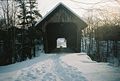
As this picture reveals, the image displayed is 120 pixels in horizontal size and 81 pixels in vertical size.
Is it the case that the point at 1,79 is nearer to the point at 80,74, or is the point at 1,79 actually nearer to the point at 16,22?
the point at 80,74

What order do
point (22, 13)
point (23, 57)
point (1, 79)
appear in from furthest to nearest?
point (22, 13), point (23, 57), point (1, 79)

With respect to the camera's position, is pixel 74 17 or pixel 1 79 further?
pixel 74 17

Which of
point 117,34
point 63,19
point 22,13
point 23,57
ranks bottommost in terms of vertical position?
point 23,57

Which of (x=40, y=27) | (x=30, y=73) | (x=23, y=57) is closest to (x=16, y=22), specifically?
(x=23, y=57)

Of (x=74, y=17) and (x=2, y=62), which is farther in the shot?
(x=2, y=62)

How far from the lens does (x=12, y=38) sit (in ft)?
121

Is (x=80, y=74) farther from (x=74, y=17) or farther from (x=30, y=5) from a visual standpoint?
(x=30, y=5)

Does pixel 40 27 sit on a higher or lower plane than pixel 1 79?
higher

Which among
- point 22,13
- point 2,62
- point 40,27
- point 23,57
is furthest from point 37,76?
point 22,13

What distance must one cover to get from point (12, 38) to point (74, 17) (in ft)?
61.4

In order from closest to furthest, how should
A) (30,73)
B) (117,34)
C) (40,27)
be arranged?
(30,73) < (40,27) < (117,34)

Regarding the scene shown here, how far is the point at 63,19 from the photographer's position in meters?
21.1

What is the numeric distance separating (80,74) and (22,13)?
108ft

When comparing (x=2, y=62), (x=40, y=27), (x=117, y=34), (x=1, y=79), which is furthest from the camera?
(x=2, y=62)
